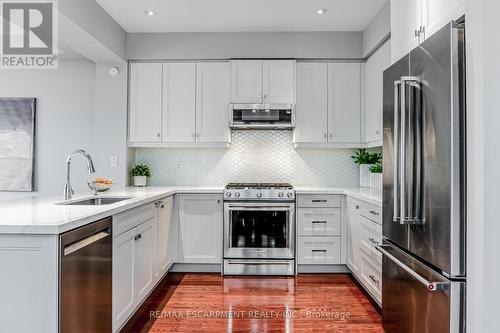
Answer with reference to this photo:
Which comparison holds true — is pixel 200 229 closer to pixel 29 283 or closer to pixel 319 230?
pixel 319 230

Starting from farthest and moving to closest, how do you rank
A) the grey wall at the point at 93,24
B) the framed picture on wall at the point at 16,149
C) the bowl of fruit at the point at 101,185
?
the framed picture on wall at the point at 16,149 < the bowl of fruit at the point at 101,185 < the grey wall at the point at 93,24

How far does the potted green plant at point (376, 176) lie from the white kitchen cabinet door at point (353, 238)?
386 millimetres

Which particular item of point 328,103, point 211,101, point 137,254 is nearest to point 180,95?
point 211,101

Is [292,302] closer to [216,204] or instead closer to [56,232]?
[216,204]

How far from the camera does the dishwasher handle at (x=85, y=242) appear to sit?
160 centimetres

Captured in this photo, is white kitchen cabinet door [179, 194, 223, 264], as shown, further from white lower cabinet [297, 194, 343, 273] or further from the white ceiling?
the white ceiling

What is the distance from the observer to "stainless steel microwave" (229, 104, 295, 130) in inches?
150

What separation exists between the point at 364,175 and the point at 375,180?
385 mm

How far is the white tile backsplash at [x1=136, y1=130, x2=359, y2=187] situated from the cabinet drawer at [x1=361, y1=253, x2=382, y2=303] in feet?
4.47

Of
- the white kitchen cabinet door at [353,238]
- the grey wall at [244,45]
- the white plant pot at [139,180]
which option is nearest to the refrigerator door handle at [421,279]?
the white kitchen cabinet door at [353,238]

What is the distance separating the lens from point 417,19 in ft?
6.59
